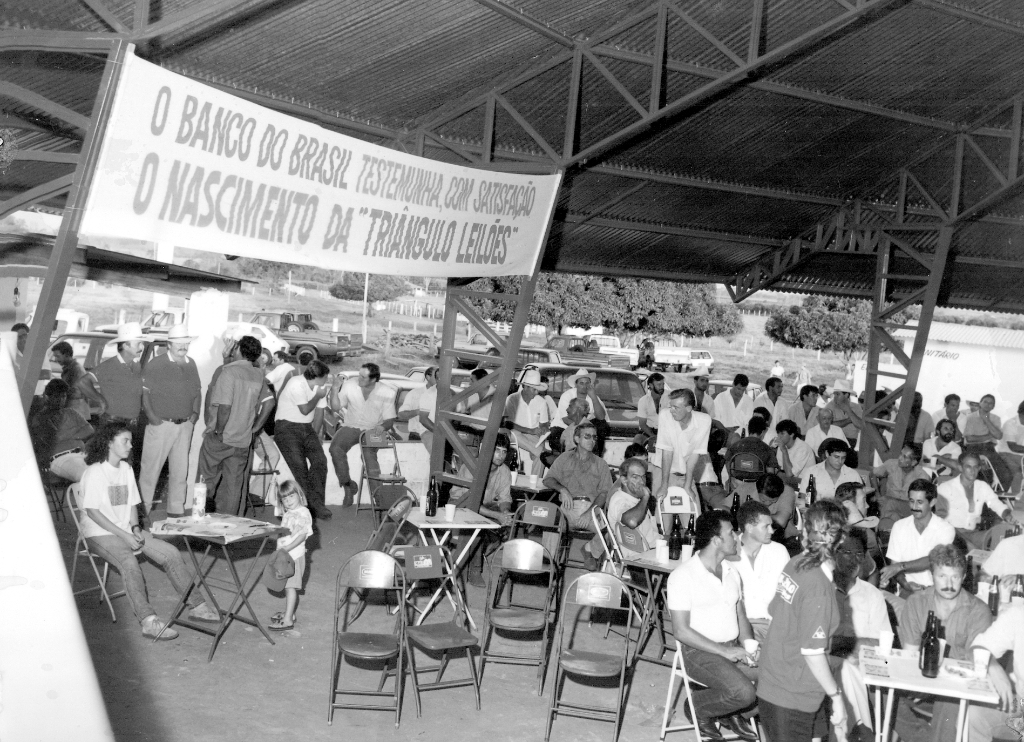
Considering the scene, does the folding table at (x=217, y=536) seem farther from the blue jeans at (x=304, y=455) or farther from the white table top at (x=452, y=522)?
the blue jeans at (x=304, y=455)

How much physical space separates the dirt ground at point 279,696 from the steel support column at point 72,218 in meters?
1.81

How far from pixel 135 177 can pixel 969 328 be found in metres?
21.7

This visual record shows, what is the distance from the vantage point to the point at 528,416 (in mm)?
11359

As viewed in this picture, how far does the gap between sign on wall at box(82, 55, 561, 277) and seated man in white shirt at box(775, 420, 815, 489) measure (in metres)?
3.17

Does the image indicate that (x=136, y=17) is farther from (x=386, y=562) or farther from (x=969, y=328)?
(x=969, y=328)

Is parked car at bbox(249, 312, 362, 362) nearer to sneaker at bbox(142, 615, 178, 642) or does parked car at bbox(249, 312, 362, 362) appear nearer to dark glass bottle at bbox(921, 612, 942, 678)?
sneaker at bbox(142, 615, 178, 642)

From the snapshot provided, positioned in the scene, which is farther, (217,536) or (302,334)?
(302,334)

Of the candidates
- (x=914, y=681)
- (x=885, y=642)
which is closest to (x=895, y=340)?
(x=885, y=642)

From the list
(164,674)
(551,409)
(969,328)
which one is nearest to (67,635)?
(164,674)

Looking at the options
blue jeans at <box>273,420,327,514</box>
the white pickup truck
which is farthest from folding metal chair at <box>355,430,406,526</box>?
the white pickup truck

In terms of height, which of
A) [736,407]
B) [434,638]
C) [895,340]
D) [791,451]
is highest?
[895,340]

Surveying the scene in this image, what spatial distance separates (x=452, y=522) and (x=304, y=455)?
2977mm

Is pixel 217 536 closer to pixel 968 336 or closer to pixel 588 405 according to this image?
pixel 588 405

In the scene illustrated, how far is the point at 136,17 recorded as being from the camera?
5.22 meters
